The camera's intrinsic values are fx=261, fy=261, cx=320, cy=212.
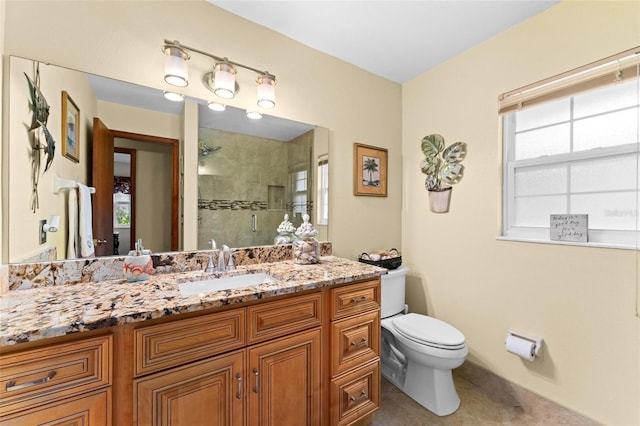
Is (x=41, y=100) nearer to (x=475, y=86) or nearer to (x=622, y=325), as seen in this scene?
(x=475, y=86)

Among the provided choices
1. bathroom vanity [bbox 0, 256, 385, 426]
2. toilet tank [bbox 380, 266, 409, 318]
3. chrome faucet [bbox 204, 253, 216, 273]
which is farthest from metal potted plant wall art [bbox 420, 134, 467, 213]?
chrome faucet [bbox 204, 253, 216, 273]

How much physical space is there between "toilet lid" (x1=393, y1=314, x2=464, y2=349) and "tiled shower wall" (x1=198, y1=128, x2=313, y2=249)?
104cm

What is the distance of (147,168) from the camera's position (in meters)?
1.38

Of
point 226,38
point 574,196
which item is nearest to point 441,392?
point 574,196

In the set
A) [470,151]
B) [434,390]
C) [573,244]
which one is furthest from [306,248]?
[573,244]

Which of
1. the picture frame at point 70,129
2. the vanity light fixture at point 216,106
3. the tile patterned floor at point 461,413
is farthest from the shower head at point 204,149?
the tile patterned floor at point 461,413

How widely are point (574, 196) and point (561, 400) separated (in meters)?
1.20

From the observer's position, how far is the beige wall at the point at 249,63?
47.0 inches

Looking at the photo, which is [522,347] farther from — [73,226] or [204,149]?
[73,226]

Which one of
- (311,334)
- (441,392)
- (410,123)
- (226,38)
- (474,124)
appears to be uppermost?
(226,38)

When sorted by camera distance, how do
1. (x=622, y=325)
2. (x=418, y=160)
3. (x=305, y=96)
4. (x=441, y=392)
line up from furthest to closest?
(x=418, y=160) → (x=305, y=96) → (x=441, y=392) → (x=622, y=325)

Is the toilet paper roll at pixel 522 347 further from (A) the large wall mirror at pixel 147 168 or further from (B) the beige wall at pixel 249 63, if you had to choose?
(A) the large wall mirror at pixel 147 168

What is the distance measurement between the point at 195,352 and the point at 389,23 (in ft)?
6.90

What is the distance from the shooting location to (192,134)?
1.51 m
